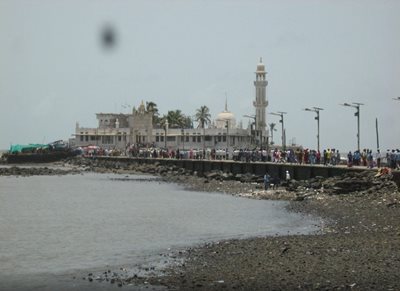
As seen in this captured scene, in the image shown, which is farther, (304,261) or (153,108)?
(153,108)

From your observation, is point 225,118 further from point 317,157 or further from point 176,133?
point 317,157

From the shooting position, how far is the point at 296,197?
152 feet

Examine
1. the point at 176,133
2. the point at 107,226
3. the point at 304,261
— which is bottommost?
the point at 107,226

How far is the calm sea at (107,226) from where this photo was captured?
2361 cm

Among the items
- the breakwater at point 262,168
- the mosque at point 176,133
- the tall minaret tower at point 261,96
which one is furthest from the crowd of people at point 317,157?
the tall minaret tower at point 261,96

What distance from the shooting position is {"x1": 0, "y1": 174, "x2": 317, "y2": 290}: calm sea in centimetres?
2361

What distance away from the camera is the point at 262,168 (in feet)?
226

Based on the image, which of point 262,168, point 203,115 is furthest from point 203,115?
point 262,168

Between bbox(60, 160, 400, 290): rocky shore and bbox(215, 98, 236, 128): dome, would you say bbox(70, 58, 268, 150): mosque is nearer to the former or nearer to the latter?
bbox(215, 98, 236, 128): dome

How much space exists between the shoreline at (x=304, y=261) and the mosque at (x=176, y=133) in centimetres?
9200

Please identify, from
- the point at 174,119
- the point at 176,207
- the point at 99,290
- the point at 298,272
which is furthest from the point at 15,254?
the point at 174,119

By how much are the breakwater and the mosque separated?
97.7 feet

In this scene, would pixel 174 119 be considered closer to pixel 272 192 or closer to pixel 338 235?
pixel 272 192

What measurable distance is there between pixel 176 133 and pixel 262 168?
6677 cm
